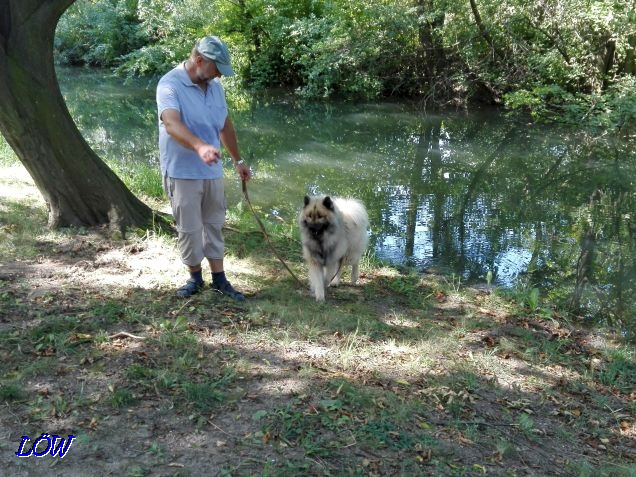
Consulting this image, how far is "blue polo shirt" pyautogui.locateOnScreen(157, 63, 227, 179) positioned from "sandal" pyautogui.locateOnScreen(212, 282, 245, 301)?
93 cm

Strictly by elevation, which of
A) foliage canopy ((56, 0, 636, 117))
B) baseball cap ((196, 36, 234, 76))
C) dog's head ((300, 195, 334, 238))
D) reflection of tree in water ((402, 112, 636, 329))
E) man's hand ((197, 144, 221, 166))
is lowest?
reflection of tree in water ((402, 112, 636, 329))

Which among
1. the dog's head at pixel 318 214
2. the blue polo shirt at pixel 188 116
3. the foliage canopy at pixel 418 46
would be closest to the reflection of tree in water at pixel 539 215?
the dog's head at pixel 318 214

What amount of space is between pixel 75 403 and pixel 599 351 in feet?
13.4

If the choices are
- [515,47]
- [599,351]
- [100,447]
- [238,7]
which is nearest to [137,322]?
[100,447]

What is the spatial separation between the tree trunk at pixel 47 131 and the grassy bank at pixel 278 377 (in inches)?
15.0

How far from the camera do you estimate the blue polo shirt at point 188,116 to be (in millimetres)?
4070

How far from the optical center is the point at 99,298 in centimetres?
448

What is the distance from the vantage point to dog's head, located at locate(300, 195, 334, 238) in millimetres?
5117

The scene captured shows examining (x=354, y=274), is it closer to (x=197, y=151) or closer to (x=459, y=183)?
(x=197, y=151)

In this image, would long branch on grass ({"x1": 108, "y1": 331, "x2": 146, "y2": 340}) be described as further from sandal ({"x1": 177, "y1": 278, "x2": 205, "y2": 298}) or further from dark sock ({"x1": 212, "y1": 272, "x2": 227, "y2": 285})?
dark sock ({"x1": 212, "y1": 272, "x2": 227, "y2": 285})

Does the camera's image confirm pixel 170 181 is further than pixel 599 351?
No

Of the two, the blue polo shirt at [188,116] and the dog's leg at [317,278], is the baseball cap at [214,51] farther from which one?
the dog's leg at [317,278]

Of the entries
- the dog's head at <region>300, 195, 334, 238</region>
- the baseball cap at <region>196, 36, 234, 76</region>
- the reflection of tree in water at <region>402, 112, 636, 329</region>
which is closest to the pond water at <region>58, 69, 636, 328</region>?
the reflection of tree in water at <region>402, 112, 636, 329</region>

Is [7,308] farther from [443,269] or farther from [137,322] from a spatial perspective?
[443,269]
